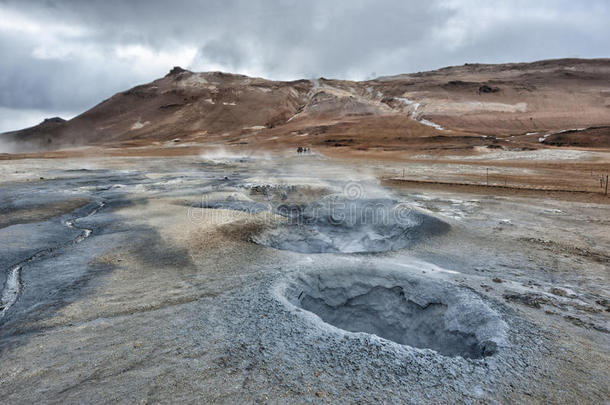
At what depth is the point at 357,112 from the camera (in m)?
53.2

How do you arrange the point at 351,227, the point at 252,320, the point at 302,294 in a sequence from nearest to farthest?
the point at 252,320, the point at 302,294, the point at 351,227

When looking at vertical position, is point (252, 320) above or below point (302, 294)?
above

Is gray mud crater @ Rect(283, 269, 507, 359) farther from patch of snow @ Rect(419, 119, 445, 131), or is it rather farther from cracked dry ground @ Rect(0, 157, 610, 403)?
patch of snow @ Rect(419, 119, 445, 131)

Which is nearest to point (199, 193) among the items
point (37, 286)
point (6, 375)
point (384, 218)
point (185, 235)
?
point (185, 235)

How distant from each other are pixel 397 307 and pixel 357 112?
2026 inches

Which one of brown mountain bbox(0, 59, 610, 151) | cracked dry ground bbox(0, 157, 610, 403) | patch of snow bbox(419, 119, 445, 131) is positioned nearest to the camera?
cracked dry ground bbox(0, 157, 610, 403)

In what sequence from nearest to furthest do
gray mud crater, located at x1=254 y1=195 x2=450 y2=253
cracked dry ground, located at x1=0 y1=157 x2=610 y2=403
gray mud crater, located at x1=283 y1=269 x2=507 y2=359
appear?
1. cracked dry ground, located at x1=0 y1=157 x2=610 y2=403
2. gray mud crater, located at x1=283 y1=269 x2=507 y2=359
3. gray mud crater, located at x1=254 y1=195 x2=450 y2=253

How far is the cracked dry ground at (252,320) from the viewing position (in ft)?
A: 8.27

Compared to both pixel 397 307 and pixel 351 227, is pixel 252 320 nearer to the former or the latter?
pixel 397 307

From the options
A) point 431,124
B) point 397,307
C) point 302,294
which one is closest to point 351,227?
point 397,307

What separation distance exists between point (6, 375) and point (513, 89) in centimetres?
6584

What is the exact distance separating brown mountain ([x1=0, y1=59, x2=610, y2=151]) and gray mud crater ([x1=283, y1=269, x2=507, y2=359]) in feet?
91.6

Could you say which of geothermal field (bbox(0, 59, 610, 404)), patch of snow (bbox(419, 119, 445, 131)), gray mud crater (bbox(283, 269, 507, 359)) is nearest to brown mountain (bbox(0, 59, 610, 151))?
patch of snow (bbox(419, 119, 445, 131))

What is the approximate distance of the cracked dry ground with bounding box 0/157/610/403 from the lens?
252cm
